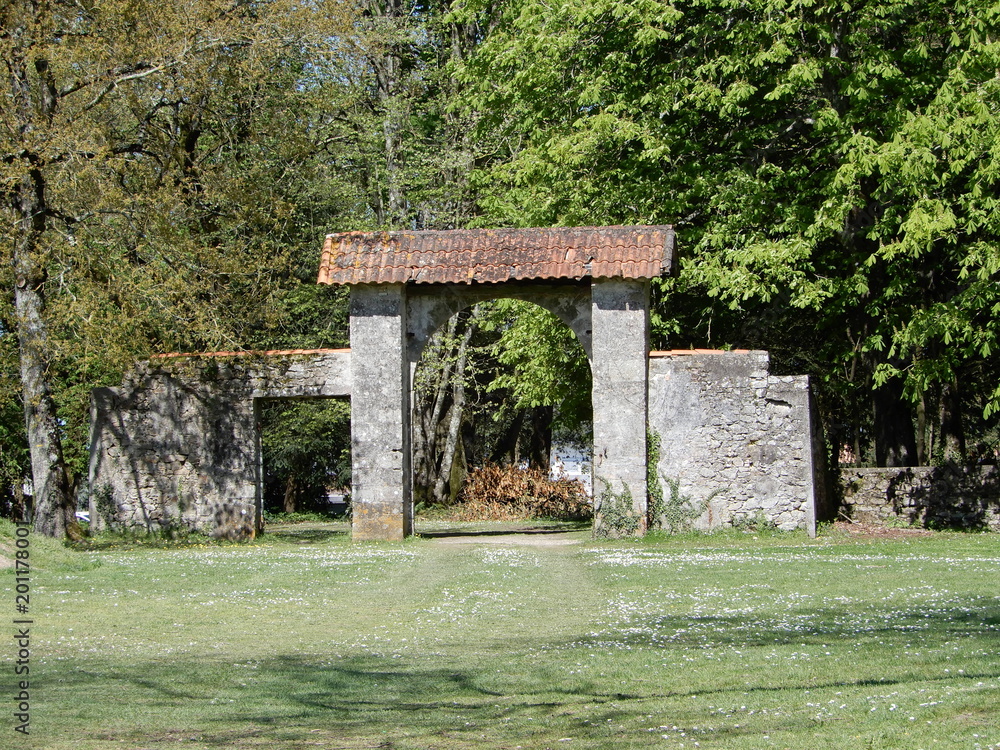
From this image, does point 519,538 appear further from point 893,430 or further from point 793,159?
point 793,159

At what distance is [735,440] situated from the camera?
818 inches

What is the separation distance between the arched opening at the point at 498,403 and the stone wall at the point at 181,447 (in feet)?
18.8

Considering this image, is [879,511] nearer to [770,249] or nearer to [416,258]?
[770,249]

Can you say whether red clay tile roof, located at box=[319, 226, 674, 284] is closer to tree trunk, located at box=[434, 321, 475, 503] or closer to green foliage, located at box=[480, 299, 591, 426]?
green foliage, located at box=[480, 299, 591, 426]

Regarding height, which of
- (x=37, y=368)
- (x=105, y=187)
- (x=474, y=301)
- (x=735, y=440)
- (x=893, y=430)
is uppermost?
(x=105, y=187)

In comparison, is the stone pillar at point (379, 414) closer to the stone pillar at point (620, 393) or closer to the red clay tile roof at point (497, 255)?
the red clay tile roof at point (497, 255)

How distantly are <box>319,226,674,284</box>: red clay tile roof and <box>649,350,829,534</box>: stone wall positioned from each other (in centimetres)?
204

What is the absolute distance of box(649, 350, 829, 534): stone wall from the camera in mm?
20672

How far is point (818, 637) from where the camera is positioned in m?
9.45

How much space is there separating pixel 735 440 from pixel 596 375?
8.53 feet

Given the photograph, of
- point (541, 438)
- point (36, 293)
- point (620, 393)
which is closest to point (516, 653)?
point (620, 393)

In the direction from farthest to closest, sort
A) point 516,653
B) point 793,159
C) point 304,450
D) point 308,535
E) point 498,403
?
point 498,403 < point 304,450 < point 308,535 < point 793,159 < point 516,653

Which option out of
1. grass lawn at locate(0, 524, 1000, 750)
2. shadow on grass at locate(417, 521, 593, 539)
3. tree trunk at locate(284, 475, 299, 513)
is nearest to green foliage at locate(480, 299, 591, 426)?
shadow on grass at locate(417, 521, 593, 539)

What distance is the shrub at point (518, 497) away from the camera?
1211 inches
